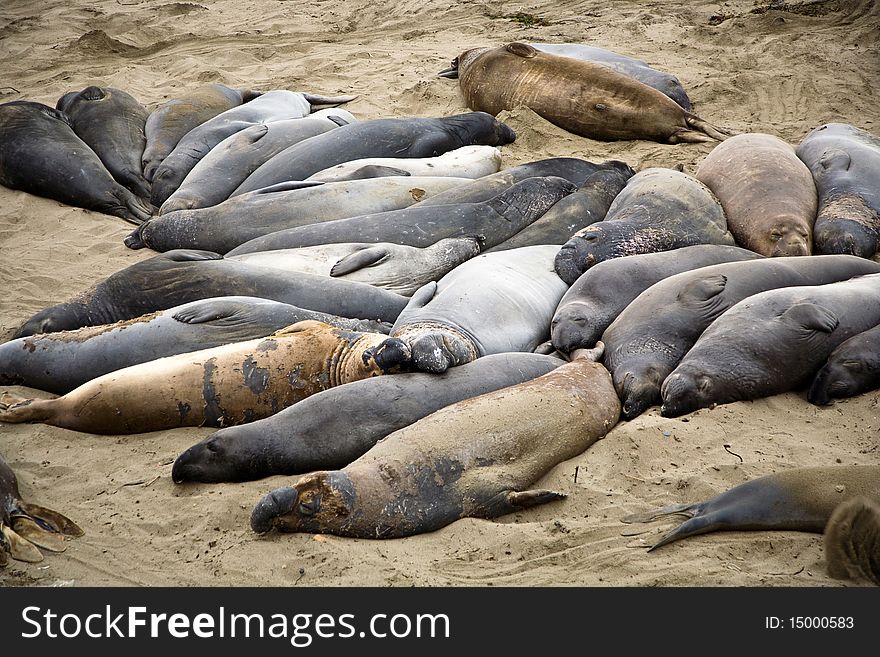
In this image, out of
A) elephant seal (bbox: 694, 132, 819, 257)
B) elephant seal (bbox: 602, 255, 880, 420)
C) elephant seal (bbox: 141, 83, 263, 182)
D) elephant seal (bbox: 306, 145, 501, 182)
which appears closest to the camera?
elephant seal (bbox: 602, 255, 880, 420)

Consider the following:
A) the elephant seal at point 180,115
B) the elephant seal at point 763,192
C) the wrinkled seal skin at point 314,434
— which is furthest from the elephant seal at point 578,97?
the wrinkled seal skin at point 314,434

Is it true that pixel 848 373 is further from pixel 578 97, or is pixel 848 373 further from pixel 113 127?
pixel 113 127

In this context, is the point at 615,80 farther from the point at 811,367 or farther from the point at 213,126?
the point at 811,367

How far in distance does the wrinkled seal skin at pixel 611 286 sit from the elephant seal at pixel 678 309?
11 cm

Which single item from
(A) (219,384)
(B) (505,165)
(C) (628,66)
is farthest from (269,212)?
(C) (628,66)

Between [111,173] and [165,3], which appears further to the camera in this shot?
[165,3]

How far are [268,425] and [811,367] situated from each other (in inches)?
103

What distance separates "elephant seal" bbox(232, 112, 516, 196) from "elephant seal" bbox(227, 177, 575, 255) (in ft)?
3.66

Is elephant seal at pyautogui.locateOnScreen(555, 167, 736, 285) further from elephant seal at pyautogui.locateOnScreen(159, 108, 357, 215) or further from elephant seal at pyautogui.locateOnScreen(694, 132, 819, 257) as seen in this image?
Result: elephant seal at pyautogui.locateOnScreen(159, 108, 357, 215)

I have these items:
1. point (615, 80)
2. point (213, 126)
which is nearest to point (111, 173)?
point (213, 126)

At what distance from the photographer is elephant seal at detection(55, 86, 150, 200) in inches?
310

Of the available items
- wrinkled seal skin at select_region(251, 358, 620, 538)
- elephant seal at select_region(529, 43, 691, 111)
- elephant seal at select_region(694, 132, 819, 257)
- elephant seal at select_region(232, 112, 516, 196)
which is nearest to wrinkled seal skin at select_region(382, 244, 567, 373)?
wrinkled seal skin at select_region(251, 358, 620, 538)

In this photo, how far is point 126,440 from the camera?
458 centimetres

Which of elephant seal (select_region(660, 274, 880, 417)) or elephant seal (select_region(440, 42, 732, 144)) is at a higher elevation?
elephant seal (select_region(440, 42, 732, 144))
